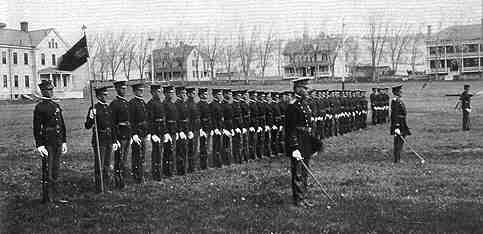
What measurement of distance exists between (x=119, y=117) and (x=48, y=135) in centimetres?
133

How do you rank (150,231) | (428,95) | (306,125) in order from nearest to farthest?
1. (150,231)
2. (306,125)
3. (428,95)

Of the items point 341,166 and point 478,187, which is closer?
point 478,187

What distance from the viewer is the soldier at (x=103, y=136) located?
8875mm

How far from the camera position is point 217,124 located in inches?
454

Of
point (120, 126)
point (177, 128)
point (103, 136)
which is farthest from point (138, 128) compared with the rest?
point (177, 128)

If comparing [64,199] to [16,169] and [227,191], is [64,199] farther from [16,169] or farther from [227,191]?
[16,169]

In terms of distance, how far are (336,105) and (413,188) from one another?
415 inches

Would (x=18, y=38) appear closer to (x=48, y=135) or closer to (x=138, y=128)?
(x=138, y=128)

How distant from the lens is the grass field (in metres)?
6.57

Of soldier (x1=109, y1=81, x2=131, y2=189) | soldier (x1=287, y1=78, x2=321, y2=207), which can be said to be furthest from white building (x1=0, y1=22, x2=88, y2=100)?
soldier (x1=287, y1=78, x2=321, y2=207)

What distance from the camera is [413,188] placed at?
29.1ft

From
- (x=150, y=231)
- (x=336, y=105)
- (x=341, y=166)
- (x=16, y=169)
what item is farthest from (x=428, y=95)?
(x=150, y=231)

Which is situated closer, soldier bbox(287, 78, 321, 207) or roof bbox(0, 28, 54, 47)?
soldier bbox(287, 78, 321, 207)

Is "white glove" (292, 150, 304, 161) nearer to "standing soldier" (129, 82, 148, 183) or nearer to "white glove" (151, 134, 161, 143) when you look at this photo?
"standing soldier" (129, 82, 148, 183)
